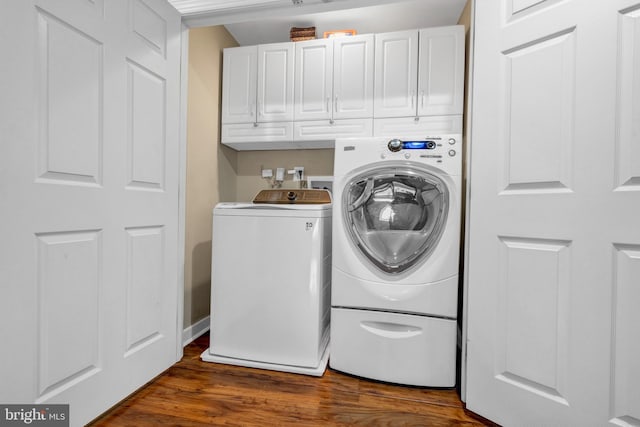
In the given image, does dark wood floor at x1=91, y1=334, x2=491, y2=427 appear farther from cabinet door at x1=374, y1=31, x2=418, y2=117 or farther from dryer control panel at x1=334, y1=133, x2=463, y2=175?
cabinet door at x1=374, y1=31, x2=418, y2=117

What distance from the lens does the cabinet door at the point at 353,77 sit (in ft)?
6.78

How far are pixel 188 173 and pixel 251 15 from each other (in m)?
1.03

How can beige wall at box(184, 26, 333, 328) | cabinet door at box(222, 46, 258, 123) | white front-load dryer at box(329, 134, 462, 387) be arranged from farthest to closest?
cabinet door at box(222, 46, 258, 123)
beige wall at box(184, 26, 333, 328)
white front-load dryer at box(329, 134, 462, 387)

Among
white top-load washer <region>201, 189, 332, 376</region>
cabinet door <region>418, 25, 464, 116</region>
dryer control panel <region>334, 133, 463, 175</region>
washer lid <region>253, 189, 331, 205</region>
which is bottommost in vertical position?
white top-load washer <region>201, 189, 332, 376</region>

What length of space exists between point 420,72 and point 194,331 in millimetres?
2397

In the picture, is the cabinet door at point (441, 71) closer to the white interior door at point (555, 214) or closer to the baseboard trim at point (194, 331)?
the white interior door at point (555, 214)

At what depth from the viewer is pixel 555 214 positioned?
1077 mm

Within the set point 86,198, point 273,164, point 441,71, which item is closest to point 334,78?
point 441,71

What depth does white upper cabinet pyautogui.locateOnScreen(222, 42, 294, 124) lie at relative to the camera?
2.20m

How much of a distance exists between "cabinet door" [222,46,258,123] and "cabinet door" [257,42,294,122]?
0.06 m

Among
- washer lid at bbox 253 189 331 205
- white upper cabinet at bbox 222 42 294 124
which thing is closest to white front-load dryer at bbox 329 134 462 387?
washer lid at bbox 253 189 331 205

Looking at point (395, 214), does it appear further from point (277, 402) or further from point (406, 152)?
point (277, 402)

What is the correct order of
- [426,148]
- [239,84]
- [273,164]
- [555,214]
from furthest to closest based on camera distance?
1. [273,164]
2. [239,84]
3. [426,148]
4. [555,214]

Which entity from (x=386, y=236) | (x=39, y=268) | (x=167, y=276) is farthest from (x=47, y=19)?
(x=386, y=236)
